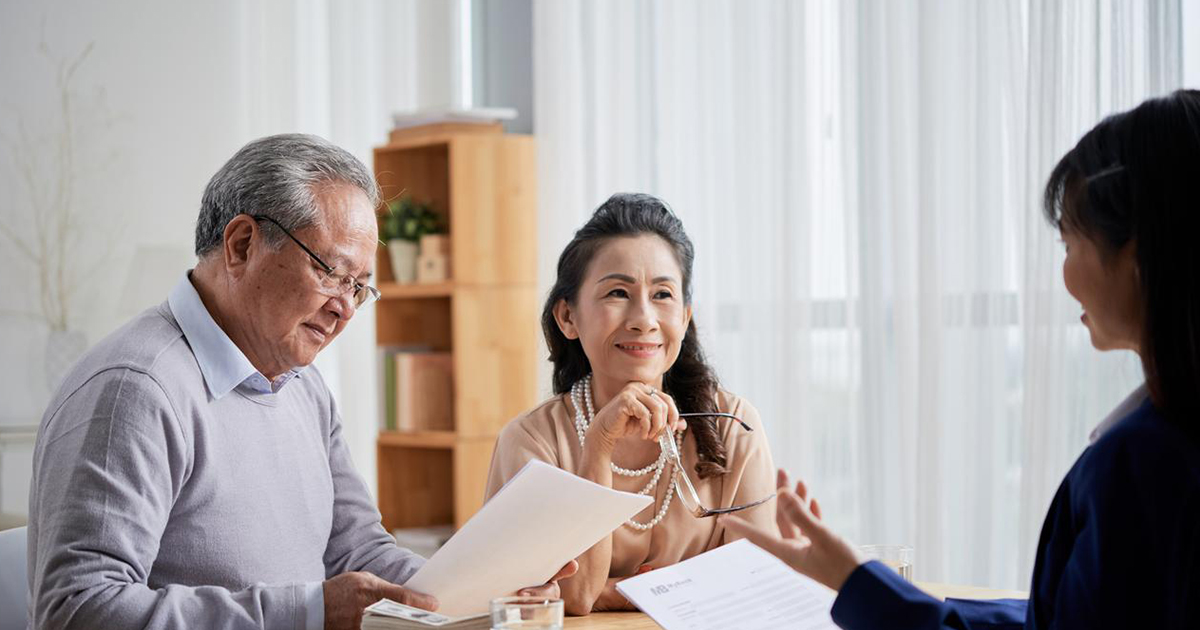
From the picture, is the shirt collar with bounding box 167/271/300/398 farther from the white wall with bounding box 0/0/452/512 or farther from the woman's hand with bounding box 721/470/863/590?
the white wall with bounding box 0/0/452/512

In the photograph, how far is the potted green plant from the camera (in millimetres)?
4047

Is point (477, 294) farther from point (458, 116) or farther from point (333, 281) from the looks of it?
point (333, 281)

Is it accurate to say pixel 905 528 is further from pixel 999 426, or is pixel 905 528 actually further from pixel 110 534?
pixel 110 534

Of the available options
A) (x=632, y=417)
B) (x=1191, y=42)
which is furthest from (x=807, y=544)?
(x=1191, y=42)

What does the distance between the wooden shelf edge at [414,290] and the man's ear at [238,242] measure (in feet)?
7.59

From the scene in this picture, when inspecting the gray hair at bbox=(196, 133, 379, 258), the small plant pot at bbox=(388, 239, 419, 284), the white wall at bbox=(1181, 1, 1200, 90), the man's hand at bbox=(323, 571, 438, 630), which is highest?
the white wall at bbox=(1181, 1, 1200, 90)

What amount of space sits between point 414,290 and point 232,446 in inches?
97.7

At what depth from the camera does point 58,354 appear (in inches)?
147

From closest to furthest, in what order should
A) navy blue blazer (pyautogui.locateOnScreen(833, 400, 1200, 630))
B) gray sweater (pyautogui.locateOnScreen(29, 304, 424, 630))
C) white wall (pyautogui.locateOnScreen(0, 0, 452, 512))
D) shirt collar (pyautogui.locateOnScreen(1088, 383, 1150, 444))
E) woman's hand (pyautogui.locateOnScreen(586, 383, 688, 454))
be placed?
navy blue blazer (pyautogui.locateOnScreen(833, 400, 1200, 630)) → shirt collar (pyautogui.locateOnScreen(1088, 383, 1150, 444)) → gray sweater (pyautogui.locateOnScreen(29, 304, 424, 630)) → woman's hand (pyautogui.locateOnScreen(586, 383, 688, 454)) → white wall (pyautogui.locateOnScreen(0, 0, 452, 512))

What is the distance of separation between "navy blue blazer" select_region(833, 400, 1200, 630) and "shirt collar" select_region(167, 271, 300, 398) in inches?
37.2

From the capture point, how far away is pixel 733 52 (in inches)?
137

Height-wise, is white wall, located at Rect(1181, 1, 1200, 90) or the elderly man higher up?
white wall, located at Rect(1181, 1, 1200, 90)

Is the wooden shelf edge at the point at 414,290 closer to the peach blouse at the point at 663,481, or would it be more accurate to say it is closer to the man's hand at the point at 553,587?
the peach blouse at the point at 663,481

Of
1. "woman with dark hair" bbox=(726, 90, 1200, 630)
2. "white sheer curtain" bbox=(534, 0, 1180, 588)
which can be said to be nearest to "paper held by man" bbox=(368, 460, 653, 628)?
"woman with dark hair" bbox=(726, 90, 1200, 630)
